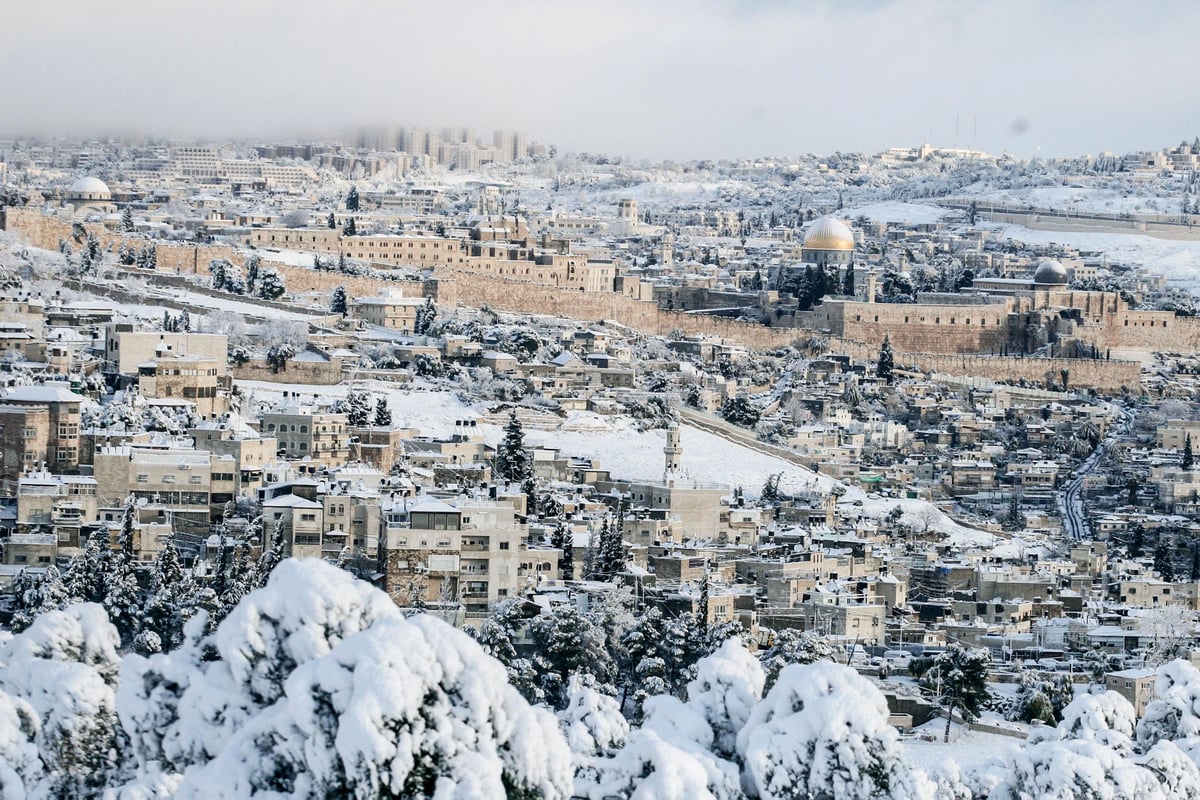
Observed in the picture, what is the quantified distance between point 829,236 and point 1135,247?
49.8 feet

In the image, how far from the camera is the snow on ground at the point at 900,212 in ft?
276

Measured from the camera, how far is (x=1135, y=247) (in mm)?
77500

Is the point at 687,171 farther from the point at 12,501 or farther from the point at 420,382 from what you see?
the point at 12,501

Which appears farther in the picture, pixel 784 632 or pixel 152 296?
pixel 152 296

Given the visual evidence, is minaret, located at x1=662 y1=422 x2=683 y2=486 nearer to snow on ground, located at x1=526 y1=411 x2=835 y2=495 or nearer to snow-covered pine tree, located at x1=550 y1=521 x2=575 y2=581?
snow on ground, located at x1=526 y1=411 x2=835 y2=495

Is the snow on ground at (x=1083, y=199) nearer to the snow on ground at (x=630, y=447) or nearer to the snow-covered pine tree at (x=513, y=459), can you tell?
the snow on ground at (x=630, y=447)

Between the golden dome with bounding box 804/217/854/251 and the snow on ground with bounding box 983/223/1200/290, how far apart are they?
9838 millimetres

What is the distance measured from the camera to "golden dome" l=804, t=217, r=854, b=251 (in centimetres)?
6556

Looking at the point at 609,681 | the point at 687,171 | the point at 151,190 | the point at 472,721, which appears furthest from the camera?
the point at 687,171

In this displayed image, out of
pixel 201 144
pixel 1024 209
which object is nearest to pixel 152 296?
pixel 1024 209

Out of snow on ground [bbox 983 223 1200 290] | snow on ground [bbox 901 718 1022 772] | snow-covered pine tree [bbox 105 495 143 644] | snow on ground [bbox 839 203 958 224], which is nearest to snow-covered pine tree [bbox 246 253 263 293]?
snow-covered pine tree [bbox 105 495 143 644]

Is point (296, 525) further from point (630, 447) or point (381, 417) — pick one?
point (630, 447)

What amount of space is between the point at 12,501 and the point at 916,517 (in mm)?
12659

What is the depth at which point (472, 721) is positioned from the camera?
44.6ft
